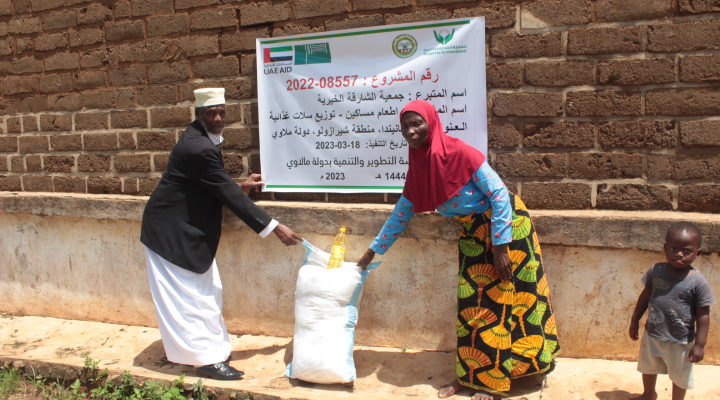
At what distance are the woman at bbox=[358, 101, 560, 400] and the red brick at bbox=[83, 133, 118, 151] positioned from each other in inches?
103

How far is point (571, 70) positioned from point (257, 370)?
2.63 m

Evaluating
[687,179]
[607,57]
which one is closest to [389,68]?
[607,57]

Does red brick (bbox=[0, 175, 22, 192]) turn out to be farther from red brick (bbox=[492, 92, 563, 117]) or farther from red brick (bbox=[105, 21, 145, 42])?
red brick (bbox=[492, 92, 563, 117])

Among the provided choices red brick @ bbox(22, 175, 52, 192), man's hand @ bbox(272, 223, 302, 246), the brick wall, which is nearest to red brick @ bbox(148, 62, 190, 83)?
the brick wall

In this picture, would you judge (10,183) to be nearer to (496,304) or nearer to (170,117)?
(170,117)

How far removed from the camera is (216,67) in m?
3.96

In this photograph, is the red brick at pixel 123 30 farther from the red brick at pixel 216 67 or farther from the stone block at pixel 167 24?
the red brick at pixel 216 67

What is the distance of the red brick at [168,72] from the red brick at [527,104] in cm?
224

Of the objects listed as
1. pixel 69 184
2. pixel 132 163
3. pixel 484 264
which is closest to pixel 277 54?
pixel 132 163

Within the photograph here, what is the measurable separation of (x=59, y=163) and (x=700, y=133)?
4637 millimetres

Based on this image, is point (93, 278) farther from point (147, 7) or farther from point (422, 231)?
point (422, 231)

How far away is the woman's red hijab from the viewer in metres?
2.70

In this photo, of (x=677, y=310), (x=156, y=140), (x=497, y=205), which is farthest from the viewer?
(x=156, y=140)

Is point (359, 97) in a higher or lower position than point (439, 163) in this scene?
higher
